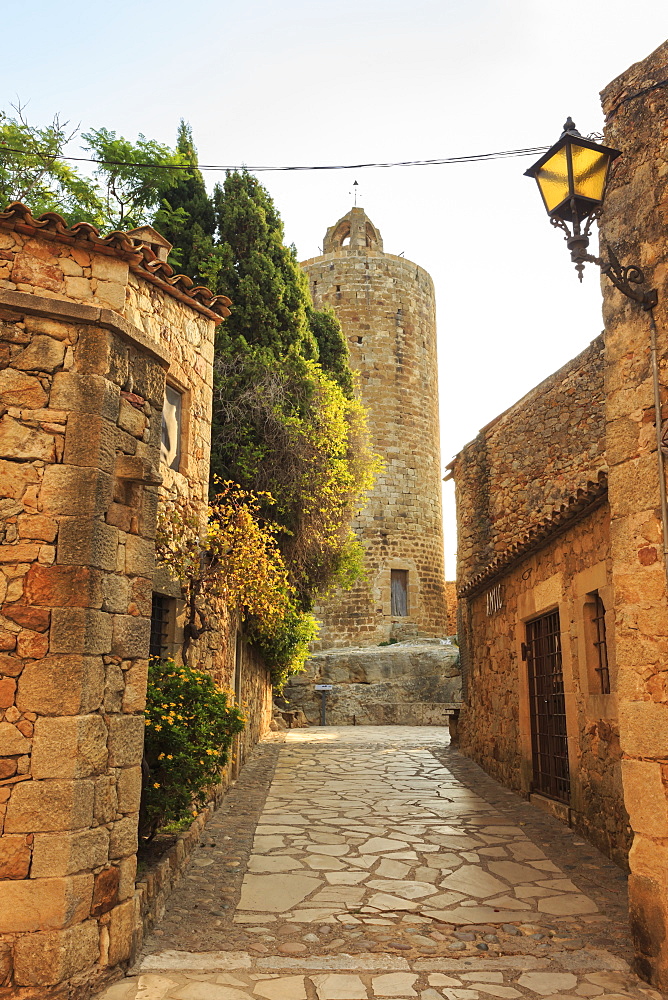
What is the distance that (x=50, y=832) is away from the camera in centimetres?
362

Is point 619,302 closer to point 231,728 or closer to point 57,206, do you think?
point 231,728

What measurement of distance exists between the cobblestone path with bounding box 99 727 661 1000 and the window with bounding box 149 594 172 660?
174 centimetres

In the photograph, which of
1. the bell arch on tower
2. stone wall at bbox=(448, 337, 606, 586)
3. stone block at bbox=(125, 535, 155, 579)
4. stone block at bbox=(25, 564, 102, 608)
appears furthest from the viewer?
the bell arch on tower

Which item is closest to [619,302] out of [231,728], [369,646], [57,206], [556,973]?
[556,973]

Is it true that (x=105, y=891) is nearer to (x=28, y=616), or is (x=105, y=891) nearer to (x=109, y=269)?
(x=28, y=616)

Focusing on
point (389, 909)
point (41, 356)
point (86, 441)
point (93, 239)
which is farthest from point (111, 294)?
point (389, 909)

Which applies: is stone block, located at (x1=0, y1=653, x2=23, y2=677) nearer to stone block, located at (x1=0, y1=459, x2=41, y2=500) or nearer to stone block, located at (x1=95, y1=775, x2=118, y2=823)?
stone block, located at (x1=95, y1=775, x2=118, y2=823)

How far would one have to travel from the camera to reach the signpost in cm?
1823

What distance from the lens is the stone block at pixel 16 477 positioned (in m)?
3.91

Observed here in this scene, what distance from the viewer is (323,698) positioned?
732 inches

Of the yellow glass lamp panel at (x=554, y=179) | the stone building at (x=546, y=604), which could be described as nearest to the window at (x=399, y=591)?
the stone building at (x=546, y=604)

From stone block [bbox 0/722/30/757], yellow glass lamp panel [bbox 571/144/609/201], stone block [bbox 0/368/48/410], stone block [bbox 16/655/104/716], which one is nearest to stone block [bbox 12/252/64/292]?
stone block [bbox 0/368/48/410]

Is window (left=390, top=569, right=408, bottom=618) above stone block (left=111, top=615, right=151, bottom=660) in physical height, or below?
above

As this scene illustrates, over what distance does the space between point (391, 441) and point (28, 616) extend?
2093cm
